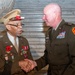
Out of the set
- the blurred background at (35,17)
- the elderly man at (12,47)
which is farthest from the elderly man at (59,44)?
the blurred background at (35,17)

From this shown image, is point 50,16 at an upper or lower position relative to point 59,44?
upper

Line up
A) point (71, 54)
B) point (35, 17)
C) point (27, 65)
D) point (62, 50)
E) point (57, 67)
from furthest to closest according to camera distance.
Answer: point (35, 17) < point (27, 65) < point (57, 67) < point (62, 50) < point (71, 54)

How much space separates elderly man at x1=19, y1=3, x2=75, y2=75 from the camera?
9.06 feet

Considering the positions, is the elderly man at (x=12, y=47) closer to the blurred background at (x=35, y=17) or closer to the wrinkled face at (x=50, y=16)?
the wrinkled face at (x=50, y=16)

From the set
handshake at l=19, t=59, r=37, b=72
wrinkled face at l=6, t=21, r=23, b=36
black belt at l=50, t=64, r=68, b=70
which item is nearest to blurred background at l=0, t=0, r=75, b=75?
handshake at l=19, t=59, r=37, b=72

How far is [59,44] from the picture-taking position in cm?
289

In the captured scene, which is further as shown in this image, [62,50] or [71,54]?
[62,50]

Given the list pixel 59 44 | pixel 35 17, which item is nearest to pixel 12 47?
pixel 59 44

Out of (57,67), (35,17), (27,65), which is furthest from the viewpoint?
(35,17)

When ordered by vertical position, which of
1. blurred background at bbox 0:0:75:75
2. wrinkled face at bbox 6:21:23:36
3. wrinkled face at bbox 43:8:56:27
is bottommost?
blurred background at bbox 0:0:75:75

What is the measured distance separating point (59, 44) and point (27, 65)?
1.92 feet

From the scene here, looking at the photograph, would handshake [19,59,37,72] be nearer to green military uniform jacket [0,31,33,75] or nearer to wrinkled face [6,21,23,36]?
green military uniform jacket [0,31,33,75]

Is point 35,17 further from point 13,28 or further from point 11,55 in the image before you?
point 11,55

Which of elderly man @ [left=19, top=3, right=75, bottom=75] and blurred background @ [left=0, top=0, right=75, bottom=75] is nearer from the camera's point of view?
elderly man @ [left=19, top=3, right=75, bottom=75]
